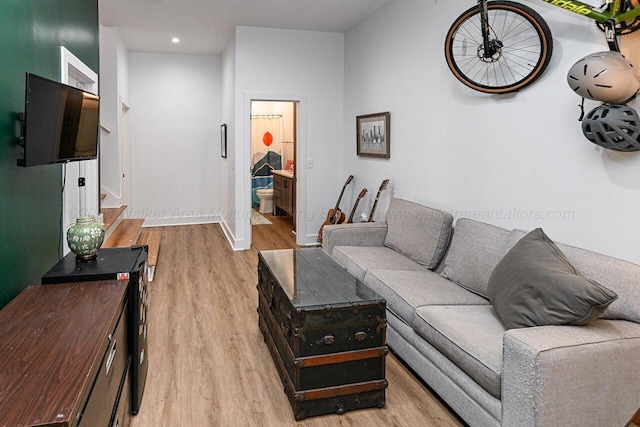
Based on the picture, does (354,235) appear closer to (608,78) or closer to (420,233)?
(420,233)

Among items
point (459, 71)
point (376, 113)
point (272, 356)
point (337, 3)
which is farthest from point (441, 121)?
point (272, 356)

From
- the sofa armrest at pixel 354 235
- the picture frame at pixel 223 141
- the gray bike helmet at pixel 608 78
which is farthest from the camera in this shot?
the picture frame at pixel 223 141

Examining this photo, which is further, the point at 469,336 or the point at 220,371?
the point at 220,371

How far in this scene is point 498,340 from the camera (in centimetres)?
221

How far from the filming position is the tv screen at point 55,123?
2139mm

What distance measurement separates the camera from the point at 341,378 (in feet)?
7.97

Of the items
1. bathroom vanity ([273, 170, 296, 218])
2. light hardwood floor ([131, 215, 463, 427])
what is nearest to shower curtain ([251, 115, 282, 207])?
bathroom vanity ([273, 170, 296, 218])

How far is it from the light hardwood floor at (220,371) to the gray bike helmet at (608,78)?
1.72 meters

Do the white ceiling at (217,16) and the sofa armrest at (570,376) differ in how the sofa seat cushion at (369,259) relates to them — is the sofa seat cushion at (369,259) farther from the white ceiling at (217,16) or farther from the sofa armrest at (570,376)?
the white ceiling at (217,16)

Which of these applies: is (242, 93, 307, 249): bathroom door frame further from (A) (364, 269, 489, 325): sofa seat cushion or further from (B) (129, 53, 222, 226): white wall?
(A) (364, 269, 489, 325): sofa seat cushion

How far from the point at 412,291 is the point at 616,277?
110 centimetres

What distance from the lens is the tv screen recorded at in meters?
2.14

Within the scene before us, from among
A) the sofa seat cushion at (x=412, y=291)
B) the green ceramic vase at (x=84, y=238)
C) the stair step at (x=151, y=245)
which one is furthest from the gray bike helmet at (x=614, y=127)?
the stair step at (x=151, y=245)

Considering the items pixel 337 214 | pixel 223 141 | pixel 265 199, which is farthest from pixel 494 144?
pixel 265 199
